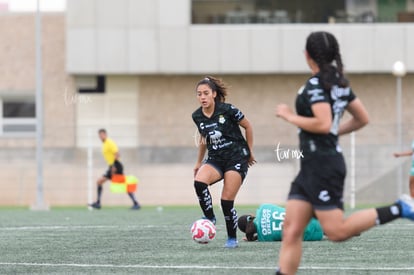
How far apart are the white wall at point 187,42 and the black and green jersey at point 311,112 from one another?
26.2 metres

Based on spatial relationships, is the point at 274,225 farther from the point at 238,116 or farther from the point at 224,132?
the point at 238,116

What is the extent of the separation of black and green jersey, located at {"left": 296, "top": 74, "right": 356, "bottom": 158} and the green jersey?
419 centimetres

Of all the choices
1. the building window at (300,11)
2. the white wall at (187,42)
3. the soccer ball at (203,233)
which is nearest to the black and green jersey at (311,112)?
the soccer ball at (203,233)

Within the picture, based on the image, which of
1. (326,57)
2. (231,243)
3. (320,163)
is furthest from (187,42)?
(320,163)

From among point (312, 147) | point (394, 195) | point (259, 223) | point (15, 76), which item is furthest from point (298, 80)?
point (312, 147)

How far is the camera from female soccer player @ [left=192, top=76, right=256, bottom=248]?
11914 millimetres

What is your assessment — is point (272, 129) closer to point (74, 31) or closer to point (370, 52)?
point (370, 52)

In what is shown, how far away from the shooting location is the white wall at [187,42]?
3391 centimetres

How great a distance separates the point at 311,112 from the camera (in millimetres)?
7684

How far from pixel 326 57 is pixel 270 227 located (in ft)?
15.0

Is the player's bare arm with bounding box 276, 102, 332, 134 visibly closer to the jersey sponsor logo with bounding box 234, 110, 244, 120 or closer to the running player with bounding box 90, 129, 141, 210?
the jersey sponsor logo with bounding box 234, 110, 244, 120

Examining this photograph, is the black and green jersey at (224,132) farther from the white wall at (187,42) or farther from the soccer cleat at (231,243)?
the white wall at (187,42)

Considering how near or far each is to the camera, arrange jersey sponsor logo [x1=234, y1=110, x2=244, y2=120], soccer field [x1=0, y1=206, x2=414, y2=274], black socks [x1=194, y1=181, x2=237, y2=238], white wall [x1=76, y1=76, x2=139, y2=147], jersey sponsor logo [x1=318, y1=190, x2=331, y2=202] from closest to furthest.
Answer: jersey sponsor logo [x1=318, y1=190, x2=331, y2=202]
soccer field [x1=0, y1=206, x2=414, y2=274]
black socks [x1=194, y1=181, x2=237, y2=238]
jersey sponsor logo [x1=234, y1=110, x2=244, y2=120]
white wall [x1=76, y1=76, x2=139, y2=147]

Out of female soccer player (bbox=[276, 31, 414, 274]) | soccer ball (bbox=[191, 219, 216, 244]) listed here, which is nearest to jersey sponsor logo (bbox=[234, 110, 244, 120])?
soccer ball (bbox=[191, 219, 216, 244])
